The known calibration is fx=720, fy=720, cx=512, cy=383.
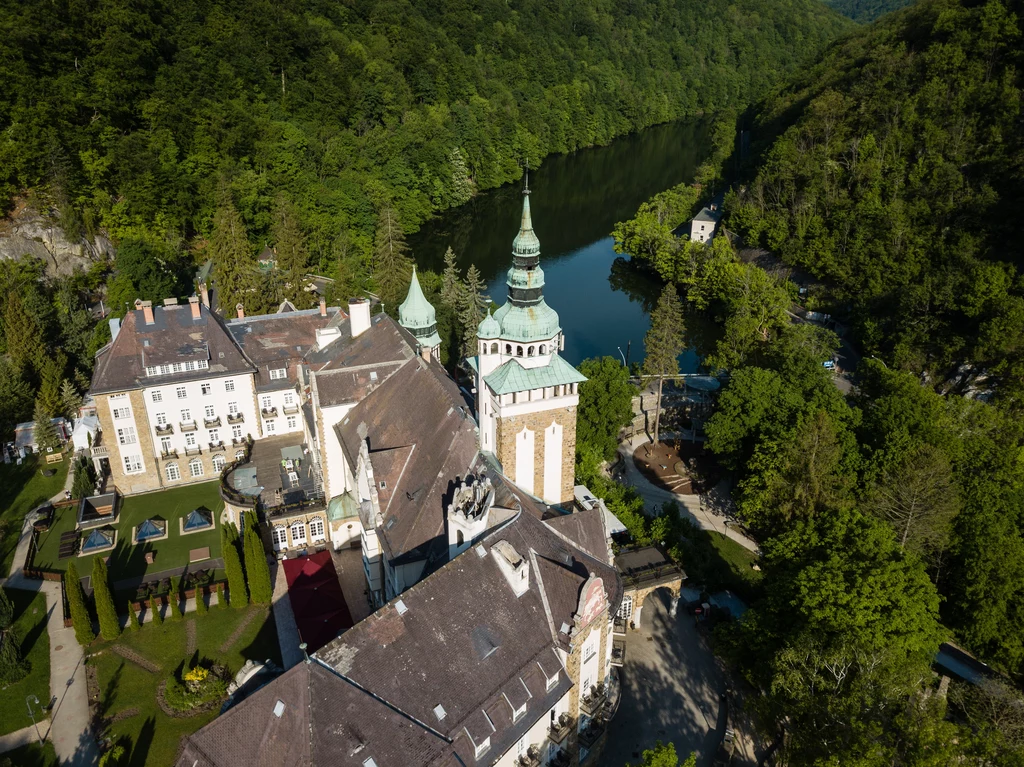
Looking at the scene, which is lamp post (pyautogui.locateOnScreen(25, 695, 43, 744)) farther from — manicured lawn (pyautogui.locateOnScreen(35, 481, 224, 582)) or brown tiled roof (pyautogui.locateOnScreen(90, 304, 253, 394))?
brown tiled roof (pyautogui.locateOnScreen(90, 304, 253, 394))

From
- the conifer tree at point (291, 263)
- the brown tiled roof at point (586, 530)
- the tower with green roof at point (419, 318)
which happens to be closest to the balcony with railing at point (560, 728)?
the brown tiled roof at point (586, 530)

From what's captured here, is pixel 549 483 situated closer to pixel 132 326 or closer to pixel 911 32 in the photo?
pixel 132 326

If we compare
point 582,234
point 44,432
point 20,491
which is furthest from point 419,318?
point 582,234

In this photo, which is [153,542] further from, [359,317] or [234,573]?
[359,317]

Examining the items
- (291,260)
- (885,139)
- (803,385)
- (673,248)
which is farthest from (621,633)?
(885,139)

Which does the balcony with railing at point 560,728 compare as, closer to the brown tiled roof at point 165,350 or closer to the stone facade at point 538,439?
the stone facade at point 538,439

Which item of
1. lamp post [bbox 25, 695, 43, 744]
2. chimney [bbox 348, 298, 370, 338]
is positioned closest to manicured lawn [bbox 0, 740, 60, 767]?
lamp post [bbox 25, 695, 43, 744]
